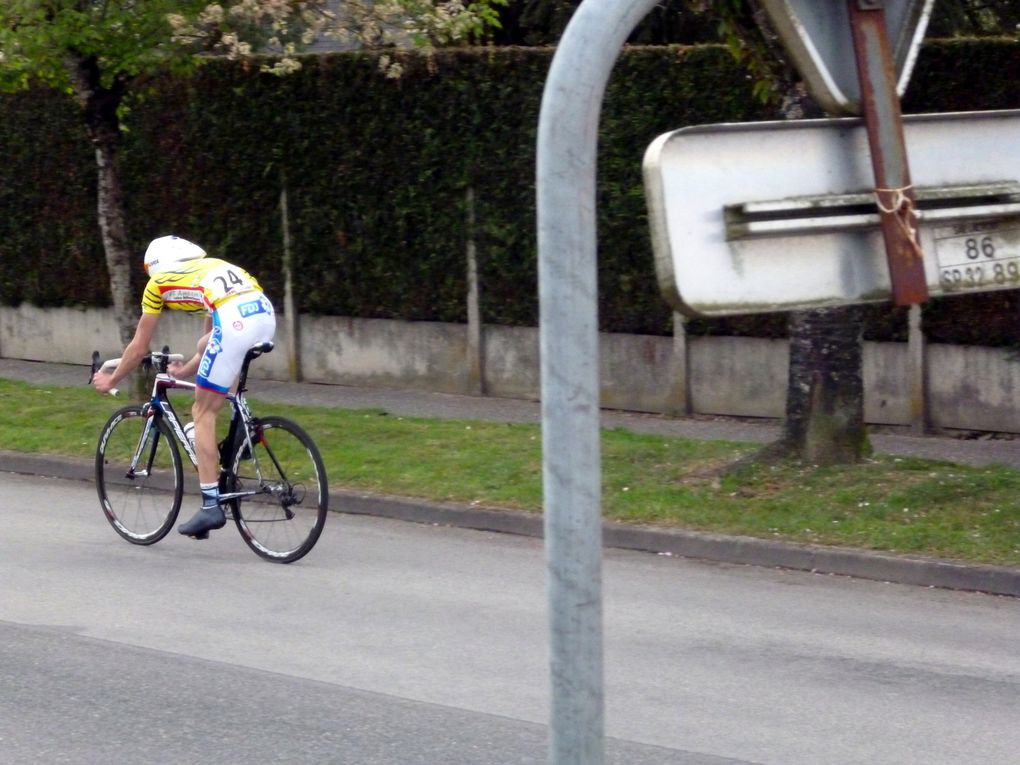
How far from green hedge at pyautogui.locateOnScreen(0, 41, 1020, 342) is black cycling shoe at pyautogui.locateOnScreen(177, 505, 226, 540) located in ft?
16.9

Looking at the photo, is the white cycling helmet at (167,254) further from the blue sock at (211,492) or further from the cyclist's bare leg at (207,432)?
the blue sock at (211,492)

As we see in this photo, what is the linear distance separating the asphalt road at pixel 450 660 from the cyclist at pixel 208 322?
562 millimetres

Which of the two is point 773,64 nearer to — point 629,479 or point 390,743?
point 629,479

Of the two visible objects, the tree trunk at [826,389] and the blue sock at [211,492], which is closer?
the blue sock at [211,492]

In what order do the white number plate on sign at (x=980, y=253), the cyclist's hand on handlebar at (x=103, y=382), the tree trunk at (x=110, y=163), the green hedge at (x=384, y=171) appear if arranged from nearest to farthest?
the white number plate on sign at (x=980, y=253), the cyclist's hand on handlebar at (x=103, y=382), the green hedge at (x=384, y=171), the tree trunk at (x=110, y=163)

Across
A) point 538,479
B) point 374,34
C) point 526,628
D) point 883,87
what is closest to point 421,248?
point 374,34

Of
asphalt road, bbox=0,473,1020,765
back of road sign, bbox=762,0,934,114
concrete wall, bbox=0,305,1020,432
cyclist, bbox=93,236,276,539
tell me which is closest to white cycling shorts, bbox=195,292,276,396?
cyclist, bbox=93,236,276,539

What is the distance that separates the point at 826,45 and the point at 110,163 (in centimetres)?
1082

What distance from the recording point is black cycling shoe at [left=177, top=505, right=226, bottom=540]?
851cm

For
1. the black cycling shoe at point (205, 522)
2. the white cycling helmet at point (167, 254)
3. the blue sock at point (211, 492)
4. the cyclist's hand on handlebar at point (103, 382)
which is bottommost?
the black cycling shoe at point (205, 522)

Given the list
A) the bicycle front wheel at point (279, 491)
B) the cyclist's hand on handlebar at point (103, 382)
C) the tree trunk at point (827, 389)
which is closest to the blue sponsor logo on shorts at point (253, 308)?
the bicycle front wheel at point (279, 491)

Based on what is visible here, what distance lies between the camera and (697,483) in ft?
31.6

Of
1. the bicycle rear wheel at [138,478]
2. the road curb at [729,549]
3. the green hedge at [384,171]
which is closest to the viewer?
the road curb at [729,549]

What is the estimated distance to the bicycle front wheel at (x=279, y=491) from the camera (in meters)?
8.28
